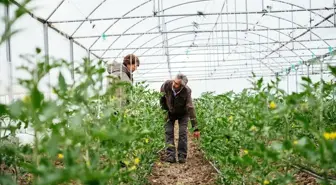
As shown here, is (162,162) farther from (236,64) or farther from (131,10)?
(236,64)

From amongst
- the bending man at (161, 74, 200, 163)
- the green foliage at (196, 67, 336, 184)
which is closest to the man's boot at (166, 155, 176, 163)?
the bending man at (161, 74, 200, 163)

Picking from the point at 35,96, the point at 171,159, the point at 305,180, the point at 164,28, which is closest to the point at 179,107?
the point at 171,159

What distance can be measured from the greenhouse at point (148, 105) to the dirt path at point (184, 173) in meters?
0.03

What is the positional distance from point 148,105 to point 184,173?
1.17 metres

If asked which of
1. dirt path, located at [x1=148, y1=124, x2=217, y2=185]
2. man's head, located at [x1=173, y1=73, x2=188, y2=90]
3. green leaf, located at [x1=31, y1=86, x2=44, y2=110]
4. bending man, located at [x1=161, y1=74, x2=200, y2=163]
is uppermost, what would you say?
man's head, located at [x1=173, y1=73, x2=188, y2=90]

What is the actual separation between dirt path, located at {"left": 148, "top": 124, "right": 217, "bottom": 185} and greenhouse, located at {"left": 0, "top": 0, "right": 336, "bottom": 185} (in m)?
0.03

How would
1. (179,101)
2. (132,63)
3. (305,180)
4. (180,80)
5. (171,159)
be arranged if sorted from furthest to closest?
(171,159)
(179,101)
(180,80)
(132,63)
(305,180)

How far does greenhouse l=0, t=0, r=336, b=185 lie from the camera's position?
5.12 ft

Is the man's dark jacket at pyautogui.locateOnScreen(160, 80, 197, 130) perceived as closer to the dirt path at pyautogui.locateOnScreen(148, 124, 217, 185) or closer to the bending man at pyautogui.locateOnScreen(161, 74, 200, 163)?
the bending man at pyautogui.locateOnScreen(161, 74, 200, 163)

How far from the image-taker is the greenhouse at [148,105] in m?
1.56

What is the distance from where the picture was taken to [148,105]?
6414 mm

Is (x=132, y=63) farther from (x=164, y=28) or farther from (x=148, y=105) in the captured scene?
(x=164, y=28)

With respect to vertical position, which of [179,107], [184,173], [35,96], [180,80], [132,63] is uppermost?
[132,63]

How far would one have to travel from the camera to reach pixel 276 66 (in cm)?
2125
